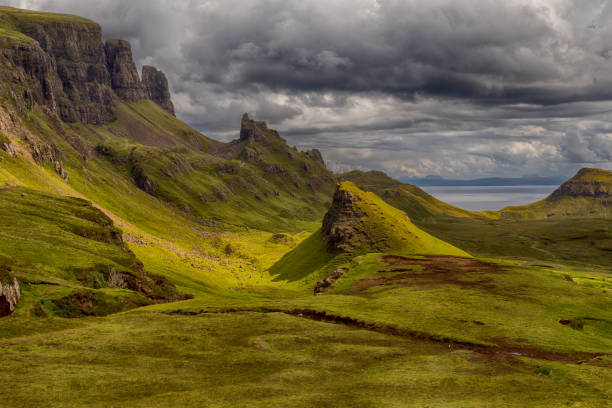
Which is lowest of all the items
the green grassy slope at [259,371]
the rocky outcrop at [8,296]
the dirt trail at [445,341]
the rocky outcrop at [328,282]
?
the rocky outcrop at [328,282]

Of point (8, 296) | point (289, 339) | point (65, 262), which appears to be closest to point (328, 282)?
point (289, 339)

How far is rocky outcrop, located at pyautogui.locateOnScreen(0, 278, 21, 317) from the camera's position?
57594 millimetres

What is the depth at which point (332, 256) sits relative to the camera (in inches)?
7072

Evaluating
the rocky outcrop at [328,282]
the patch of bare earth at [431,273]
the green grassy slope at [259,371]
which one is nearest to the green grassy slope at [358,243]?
the patch of bare earth at [431,273]

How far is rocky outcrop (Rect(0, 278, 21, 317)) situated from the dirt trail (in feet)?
79.8

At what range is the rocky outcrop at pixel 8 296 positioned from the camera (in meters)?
57.6

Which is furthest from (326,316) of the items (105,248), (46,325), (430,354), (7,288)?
(105,248)

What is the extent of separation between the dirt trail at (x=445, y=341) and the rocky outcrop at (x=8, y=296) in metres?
24.3

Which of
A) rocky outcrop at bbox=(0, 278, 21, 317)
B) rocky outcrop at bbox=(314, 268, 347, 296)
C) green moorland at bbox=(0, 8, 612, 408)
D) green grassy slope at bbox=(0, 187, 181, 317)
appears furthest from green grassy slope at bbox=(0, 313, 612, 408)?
rocky outcrop at bbox=(314, 268, 347, 296)

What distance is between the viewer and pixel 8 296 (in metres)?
58.8

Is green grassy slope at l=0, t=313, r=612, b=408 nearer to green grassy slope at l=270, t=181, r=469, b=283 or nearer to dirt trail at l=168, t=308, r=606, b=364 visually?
A: dirt trail at l=168, t=308, r=606, b=364

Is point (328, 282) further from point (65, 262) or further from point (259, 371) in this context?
point (259, 371)

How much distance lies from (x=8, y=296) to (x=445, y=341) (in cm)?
6671

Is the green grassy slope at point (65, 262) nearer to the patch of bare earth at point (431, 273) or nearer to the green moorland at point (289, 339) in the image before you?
the green moorland at point (289, 339)
